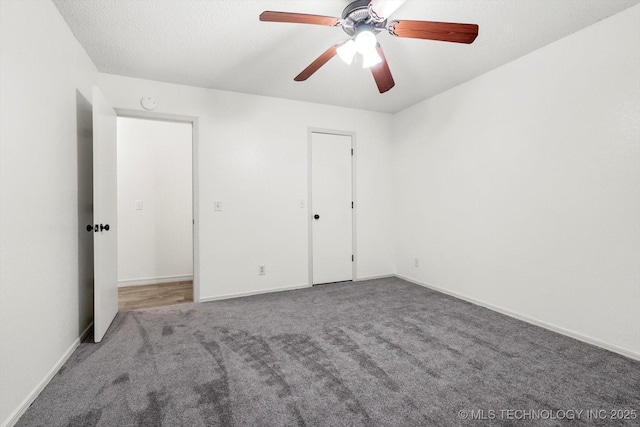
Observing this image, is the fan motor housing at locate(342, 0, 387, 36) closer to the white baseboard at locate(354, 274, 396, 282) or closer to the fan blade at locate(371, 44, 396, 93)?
the fan blade at locate(371, 44, 396, 93)

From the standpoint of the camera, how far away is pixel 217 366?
201 cm

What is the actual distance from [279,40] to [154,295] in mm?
3346

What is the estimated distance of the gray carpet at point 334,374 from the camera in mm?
1537

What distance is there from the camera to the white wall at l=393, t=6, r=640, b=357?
2.15 meters

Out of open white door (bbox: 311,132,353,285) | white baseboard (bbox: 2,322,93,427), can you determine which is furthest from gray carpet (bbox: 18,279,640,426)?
open white door (bbox: 311,132,353,285)

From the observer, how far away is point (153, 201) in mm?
4352

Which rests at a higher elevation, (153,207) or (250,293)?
(153,207)

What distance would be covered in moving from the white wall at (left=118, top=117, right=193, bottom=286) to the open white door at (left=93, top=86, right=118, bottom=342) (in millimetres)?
1452

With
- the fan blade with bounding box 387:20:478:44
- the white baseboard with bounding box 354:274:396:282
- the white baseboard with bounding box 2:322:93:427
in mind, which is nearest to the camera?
the white baseboard with bounding box 2:322:93:427

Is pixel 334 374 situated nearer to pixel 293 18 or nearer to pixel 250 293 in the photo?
pixel 250 293

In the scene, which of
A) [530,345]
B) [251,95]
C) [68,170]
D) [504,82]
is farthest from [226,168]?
[530,345]

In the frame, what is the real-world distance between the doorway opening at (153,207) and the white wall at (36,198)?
1.85 metres

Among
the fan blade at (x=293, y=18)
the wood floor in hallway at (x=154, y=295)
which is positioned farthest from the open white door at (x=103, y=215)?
the fan blade at (x=293, y=18)

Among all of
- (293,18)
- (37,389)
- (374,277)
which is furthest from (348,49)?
(374,277)
